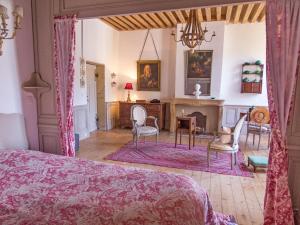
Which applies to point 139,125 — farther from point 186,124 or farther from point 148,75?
point 148,75

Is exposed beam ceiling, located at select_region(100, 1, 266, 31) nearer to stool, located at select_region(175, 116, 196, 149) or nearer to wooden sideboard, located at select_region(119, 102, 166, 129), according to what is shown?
wooden sideboard, located at select_region(119, 102, 166, 129)

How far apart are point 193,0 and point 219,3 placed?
11.5 inches

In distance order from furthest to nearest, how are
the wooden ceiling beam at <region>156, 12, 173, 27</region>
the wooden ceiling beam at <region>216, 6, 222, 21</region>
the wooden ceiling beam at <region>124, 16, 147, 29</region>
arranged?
the wooden ceiling beam at <region>124, 16, 147, 29</region>
the wooden ceiling beam at <region>156, 12, 173, 27</region>
the wooden ceiling beam at <region>216, 6, 222, 21</region>

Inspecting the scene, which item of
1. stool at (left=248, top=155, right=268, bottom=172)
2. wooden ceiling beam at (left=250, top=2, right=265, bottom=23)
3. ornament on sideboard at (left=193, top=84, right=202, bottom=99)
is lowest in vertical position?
stool at (left=248, top=155, right=268, bottom=172)

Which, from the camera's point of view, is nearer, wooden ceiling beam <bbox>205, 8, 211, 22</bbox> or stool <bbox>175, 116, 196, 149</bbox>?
stool <bbox>175, 116, 196, 149</bbox>

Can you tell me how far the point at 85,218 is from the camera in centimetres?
137

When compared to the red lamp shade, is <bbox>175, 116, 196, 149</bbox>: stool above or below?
below

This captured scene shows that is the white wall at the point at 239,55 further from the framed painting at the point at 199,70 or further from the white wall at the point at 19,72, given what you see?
the white wall at the point at 19,72

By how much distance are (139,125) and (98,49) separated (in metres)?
2.52

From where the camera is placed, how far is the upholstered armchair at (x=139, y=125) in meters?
4.80

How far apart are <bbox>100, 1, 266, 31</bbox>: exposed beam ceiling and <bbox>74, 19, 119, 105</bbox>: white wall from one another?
0.32m

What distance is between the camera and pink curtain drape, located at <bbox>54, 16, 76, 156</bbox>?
291 cm

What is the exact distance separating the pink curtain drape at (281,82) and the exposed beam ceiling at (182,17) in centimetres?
336

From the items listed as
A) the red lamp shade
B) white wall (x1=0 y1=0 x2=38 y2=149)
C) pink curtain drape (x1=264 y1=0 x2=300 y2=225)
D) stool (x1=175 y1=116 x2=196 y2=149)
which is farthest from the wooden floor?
the red lamp shade
